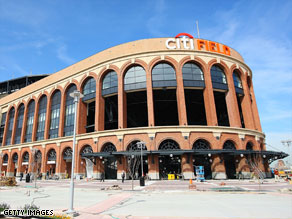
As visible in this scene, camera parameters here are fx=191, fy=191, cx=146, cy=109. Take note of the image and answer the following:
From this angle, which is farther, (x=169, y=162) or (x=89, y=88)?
(x=89, y=88)

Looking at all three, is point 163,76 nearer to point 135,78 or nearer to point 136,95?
point 135,78

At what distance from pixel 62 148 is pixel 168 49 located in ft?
94.3

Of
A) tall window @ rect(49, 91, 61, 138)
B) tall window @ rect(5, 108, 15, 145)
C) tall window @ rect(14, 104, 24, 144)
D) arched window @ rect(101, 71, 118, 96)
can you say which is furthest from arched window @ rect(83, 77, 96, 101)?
tall window @ rect(5, 108, 15, 145)

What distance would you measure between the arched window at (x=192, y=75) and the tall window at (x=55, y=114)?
96.4ft

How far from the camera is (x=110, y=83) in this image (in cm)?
3691

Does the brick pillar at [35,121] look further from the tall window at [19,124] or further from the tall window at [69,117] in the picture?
the tall window at [69,117]

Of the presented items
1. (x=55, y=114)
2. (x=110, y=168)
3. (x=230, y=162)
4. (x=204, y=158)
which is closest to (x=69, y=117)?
(x=55, y=114)

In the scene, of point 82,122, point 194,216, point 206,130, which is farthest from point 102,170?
point 194,216

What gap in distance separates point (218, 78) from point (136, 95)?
16277 millimetres

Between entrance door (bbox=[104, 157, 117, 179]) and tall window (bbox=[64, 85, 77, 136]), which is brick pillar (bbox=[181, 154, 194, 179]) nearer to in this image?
entrance door (bbox=[104, 157, 117, 179])

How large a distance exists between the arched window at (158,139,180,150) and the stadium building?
16cm

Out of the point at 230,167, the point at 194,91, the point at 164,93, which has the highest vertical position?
the point at 164,93

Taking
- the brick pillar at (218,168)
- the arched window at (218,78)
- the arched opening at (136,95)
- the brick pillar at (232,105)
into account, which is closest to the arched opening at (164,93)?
the arched opening at (136,95)

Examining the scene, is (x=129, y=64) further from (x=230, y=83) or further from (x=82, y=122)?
(x=230, y=83)
